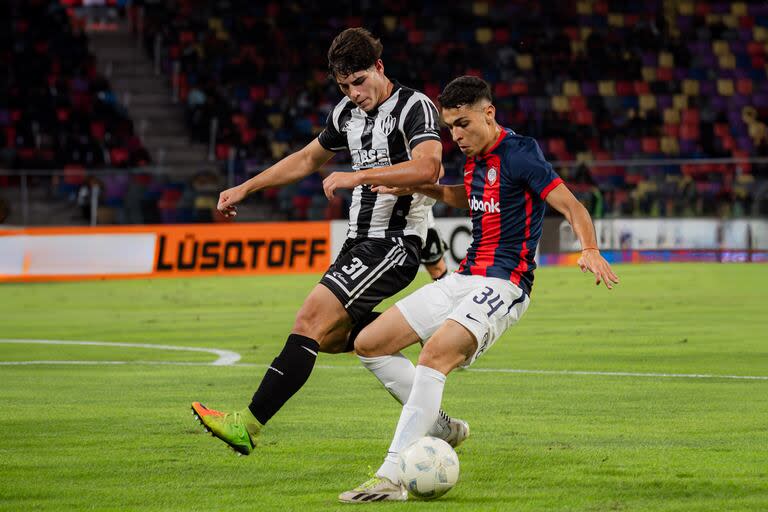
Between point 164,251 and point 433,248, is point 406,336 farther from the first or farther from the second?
point 164,251

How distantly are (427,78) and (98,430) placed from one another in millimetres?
25587

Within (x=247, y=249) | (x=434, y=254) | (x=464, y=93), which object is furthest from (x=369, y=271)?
(x=247, y=249)

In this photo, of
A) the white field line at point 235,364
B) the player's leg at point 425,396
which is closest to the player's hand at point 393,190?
the player's leg at point 425,396

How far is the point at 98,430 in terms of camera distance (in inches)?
317

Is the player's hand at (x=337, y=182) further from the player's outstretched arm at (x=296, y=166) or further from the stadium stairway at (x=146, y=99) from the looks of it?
the stadium stairway at (x=146, y=99)

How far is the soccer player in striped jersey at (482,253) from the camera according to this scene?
623cm

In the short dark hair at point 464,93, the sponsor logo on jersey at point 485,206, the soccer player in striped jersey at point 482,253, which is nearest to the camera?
the soccer player in striped jersey at point 482,253

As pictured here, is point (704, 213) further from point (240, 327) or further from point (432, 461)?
point (432, 461)

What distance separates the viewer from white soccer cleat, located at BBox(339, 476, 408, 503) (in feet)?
19.2

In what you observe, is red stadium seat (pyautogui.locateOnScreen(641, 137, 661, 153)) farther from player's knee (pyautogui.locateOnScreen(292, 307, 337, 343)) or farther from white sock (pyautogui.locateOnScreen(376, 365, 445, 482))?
white sock (pyautogui.locateOnScreen(376, 365, 445, 482))

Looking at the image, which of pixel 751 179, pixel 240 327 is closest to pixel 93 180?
pixel 240 327

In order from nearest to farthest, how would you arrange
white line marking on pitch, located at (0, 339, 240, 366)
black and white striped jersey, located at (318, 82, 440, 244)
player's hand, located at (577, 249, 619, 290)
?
player's hand, located at (577, 249, 619, 290) < black and white striped jersey, located at (318, 82, 440, 244) < white line marking on pitch, located at (0, 339, 240, 366)

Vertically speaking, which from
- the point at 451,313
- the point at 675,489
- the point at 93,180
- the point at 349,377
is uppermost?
the point at 451,313

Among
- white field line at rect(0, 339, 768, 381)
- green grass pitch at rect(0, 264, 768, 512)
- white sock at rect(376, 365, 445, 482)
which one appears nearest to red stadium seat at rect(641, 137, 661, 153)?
green grass pitch at rect(0, 264, 768, 512)
